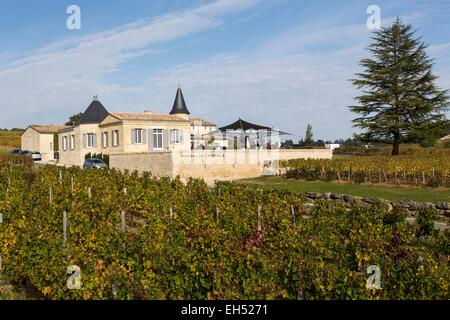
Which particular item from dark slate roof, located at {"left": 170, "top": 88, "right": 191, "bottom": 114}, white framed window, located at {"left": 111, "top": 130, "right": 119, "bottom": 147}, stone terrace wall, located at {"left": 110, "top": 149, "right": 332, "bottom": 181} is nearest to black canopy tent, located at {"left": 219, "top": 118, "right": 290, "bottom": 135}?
stone terrace wall, located at {"left": 110, "top": 149, "right": 332, "bottom": 181}

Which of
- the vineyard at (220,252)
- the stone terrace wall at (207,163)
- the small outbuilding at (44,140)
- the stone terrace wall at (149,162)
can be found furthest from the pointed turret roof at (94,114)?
the vineyard at (220,252)

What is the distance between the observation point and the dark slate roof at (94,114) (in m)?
42.6

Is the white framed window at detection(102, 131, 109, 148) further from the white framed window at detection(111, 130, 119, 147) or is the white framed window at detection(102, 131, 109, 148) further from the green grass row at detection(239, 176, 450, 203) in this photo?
the green grass row at detection(239, 176, 450, 203)

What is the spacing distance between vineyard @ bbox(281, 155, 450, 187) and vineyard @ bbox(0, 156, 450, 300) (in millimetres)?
13161

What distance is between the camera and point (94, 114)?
43.1 meters

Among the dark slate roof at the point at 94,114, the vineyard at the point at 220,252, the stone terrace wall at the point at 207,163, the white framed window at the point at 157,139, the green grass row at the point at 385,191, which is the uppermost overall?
the dark slate roof at the point at 94,114

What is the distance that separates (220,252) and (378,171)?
67.5ft

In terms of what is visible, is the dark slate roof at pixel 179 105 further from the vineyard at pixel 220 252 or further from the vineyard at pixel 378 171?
the vineyard at pixel 220 252

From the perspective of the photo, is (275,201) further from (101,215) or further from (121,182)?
(121,182)

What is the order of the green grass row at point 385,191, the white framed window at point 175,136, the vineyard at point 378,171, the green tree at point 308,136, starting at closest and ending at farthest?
the green grass row at point 385,191 < the vineyard at point 378,171 < the white framed window at point 175,136 < the green tree at point 308,136

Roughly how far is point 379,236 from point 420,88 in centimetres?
3544

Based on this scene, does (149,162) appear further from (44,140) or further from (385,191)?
(44,140)

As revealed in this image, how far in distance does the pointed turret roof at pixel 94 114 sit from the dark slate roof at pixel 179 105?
24.6ft

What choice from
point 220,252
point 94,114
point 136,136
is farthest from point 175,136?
point 220,252
